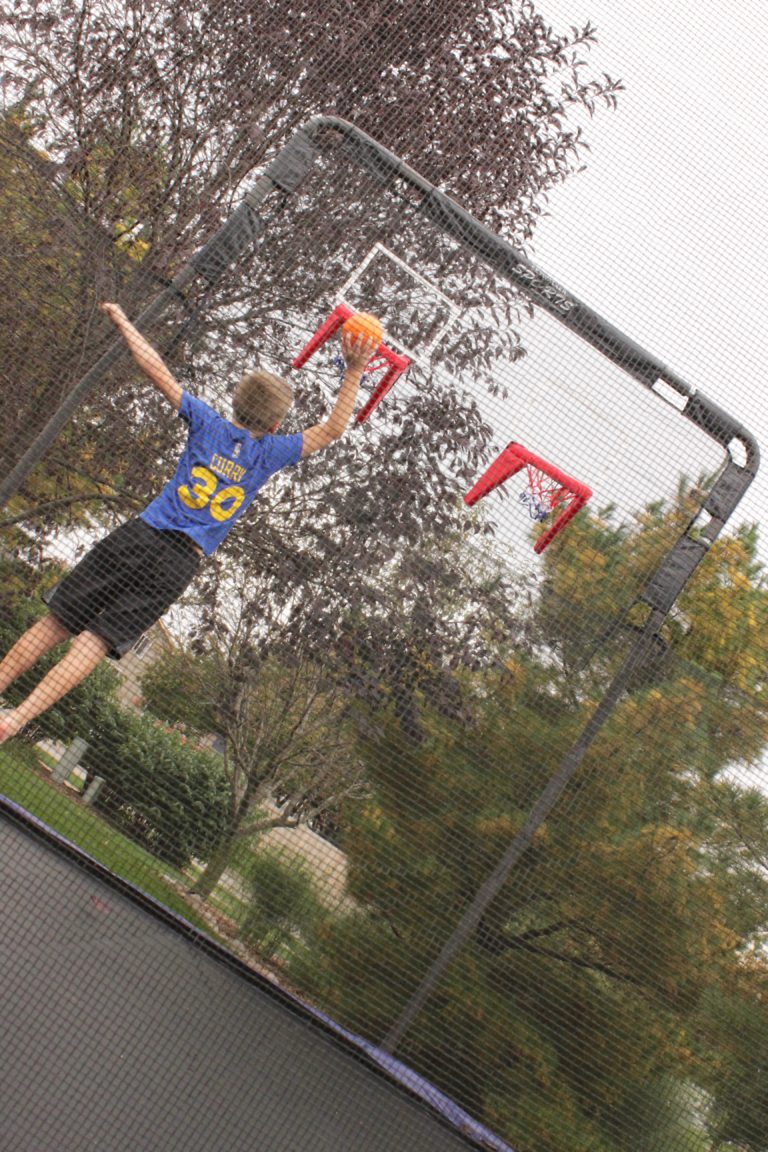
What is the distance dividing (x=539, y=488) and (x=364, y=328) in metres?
0.62

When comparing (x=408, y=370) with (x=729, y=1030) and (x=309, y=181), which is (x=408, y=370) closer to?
(x=309, y=181)

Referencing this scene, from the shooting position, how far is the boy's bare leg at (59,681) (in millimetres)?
2039

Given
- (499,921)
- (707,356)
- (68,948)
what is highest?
(707,356)

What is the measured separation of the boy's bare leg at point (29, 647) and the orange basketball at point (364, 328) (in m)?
0.84

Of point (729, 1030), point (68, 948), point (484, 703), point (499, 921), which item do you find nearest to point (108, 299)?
point (484, 703)

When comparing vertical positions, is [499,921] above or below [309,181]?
below

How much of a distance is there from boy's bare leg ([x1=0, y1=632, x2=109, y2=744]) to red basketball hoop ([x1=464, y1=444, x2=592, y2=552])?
3.10 feet

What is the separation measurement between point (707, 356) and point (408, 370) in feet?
2.51

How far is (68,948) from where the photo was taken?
254 cm

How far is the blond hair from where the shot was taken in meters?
2.26

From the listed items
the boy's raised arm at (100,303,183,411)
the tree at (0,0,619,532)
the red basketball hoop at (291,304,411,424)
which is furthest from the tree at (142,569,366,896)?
the boy's raised arm at (100,303,183,411)

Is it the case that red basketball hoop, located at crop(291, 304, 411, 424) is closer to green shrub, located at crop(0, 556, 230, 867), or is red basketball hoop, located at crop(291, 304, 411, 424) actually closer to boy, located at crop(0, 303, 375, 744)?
boy, located at crop(0, 303, 375, 744)

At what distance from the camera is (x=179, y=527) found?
87.5 inches

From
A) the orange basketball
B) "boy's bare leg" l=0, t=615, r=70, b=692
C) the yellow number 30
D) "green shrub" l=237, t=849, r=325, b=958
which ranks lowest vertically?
"green shrub" l=237, t=849, r=325, b=958
